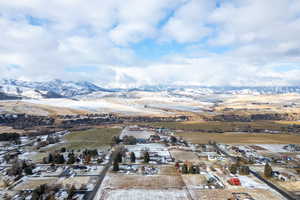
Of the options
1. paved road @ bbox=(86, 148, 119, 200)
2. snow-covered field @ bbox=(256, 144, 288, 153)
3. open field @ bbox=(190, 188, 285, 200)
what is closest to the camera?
paved road @ bbox=(86, 148, 119, 200)

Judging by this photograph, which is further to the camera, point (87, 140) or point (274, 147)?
point (87, 140)

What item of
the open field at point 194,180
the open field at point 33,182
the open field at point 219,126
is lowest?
the open field at point 33,182

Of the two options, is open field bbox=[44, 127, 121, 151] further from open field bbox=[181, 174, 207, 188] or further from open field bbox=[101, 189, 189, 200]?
open field bbox=[181, 174, 207, 188]

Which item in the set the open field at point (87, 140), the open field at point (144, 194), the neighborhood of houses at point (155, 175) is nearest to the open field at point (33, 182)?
the neighborhood of houses at point (155, 175)

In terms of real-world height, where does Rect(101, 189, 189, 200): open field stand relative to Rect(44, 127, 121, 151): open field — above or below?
below

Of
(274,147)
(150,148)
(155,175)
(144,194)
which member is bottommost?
(144,194)

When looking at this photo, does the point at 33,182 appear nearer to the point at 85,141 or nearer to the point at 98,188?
the point at 98,188

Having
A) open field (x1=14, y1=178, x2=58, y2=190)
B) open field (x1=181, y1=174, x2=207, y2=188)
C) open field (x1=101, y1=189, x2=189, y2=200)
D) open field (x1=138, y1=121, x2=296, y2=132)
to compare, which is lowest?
open field (x1=101, y1=189, x2=189, y2=200)

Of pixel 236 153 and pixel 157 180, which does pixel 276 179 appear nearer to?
pixel 236 153

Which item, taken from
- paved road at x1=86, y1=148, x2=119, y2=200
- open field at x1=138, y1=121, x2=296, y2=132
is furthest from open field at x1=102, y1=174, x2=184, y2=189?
open field at x1=138, y1=121, x2=296, y2=132

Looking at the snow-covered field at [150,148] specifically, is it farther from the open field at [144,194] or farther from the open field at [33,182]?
the open field at [33,182]

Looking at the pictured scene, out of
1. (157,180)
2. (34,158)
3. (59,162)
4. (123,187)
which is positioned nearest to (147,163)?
(157,180)

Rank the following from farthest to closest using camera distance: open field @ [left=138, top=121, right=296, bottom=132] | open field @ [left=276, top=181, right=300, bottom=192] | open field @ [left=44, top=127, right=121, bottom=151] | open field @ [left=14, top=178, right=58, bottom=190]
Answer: open field @ [left=138, top=121, right=296, bottom=132] → open field @ [left=44, top=127, right=121, bottom=151] → open field @ [left=276, top=181, right=300, bottom=192] → open field @ [left=14, top=178, right=58, bottom=190]

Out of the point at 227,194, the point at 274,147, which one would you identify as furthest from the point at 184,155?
the point at 274,147
